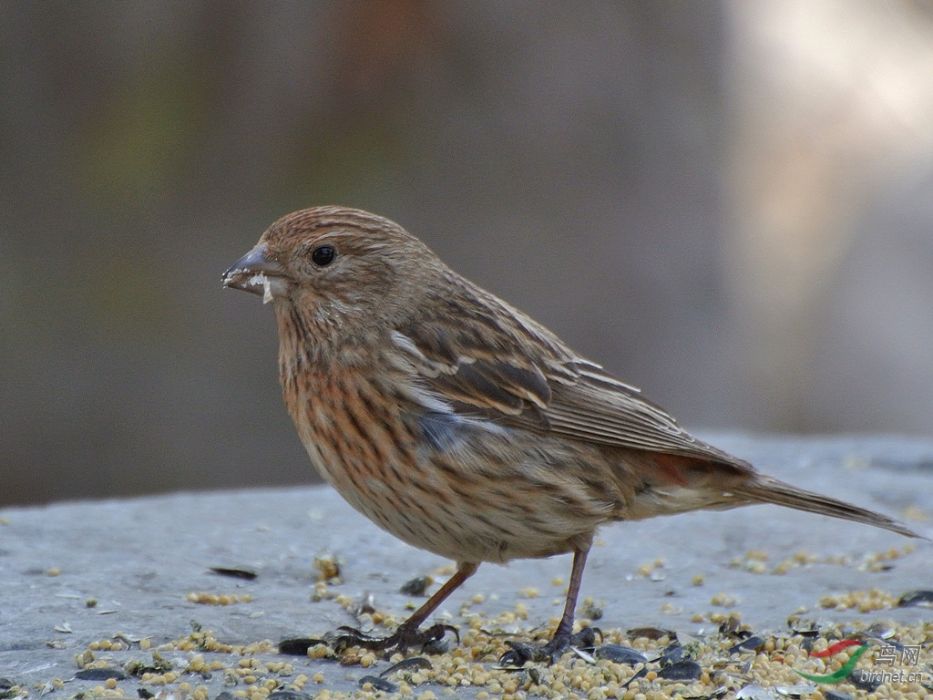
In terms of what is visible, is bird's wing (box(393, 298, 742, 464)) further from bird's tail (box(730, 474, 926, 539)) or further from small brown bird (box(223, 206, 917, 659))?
bird's tail (box(730, 474, 926, 539))

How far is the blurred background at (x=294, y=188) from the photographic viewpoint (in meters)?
9.78

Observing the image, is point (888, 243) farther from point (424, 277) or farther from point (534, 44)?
point (424, 277)

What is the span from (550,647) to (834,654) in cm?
82

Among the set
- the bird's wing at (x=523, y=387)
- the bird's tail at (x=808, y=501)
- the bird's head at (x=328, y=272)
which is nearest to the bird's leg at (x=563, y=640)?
the bird's wing at (x=523, y=387)

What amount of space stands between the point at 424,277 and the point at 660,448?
3.21 ft

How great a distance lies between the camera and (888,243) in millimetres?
13203

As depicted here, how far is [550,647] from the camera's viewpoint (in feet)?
14.6

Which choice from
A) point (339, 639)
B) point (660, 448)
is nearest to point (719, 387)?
point (660, 448)

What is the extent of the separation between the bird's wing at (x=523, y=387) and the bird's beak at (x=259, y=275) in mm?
439

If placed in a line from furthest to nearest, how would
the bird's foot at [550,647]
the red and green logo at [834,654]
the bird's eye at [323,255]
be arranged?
1. the bird's eye at [323,255]
2. the bird's foot at [550,647]
3. the red and green logo at [834,654]

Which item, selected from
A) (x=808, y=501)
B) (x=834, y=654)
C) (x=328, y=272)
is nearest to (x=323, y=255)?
(x=328, y=272)

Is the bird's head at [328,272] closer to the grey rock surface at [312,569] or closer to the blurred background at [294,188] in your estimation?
the grey rock surface at [312,569]

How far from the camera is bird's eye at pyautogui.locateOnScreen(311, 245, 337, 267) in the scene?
16.3 ft

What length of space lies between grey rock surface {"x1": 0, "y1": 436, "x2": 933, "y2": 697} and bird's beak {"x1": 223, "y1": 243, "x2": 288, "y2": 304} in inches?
40.0
